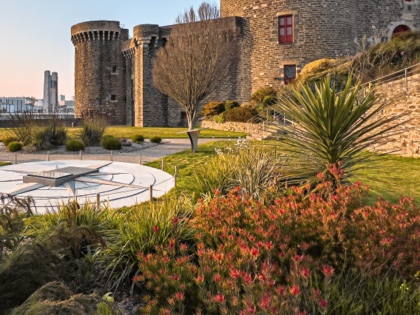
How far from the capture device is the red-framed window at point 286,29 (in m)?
27.0

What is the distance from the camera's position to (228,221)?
3.13 metres

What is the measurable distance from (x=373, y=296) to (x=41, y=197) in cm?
568

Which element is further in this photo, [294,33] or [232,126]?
[294,33]

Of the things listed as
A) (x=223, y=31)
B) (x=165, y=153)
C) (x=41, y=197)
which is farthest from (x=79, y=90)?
(x=41, y=197)

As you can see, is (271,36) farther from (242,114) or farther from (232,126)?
(232,126)

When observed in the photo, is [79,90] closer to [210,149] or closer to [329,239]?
[210,149]

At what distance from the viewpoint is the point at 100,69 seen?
122 feet

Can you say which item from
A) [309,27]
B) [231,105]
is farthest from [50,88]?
[309,27]

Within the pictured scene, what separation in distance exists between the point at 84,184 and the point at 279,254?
224 inches

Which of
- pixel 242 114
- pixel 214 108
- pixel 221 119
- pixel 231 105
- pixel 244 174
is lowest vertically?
pixel 244 174

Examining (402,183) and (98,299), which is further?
(402,183)

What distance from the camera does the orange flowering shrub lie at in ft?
6.88

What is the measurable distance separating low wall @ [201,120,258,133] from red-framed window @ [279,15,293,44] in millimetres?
8335

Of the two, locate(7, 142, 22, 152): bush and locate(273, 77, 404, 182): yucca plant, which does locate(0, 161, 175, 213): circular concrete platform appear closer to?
locate(273, 77, 404, 182): yucca plant
